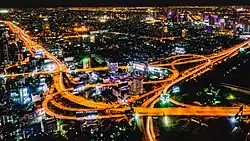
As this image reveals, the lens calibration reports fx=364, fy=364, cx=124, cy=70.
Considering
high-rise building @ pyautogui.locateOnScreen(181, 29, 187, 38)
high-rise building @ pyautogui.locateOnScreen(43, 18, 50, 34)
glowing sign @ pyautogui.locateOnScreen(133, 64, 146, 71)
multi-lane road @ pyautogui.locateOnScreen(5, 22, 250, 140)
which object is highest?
high-rise building @ pyautogui.locateOnScreen(43, 18, 50, 34)

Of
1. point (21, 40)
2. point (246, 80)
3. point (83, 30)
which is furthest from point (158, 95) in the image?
point (83, 30)

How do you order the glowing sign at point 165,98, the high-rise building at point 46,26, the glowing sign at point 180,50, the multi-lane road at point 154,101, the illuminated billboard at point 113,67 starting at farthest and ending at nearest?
the high-rise building at point 46,26 < the glowing sign at point 180,50 < the illuminated billboard at point 113,67 < the glowing sign at point 165,98 < the multi-lane road at point 154,101

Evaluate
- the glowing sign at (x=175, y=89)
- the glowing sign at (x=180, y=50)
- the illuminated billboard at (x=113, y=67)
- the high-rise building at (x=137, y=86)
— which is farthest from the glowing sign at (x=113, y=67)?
the glowing sign at (x=180, y=50)

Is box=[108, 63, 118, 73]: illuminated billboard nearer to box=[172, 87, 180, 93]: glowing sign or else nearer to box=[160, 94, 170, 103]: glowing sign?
box=[172, 87, 180, 93]: glowing sign

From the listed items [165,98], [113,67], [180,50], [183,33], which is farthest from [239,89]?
[183,33]

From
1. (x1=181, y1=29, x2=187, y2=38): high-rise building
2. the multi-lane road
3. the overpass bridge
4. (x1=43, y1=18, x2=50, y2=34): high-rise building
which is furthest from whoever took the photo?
(x1=43, y1=18, x2=50, y2=34): high-rise building

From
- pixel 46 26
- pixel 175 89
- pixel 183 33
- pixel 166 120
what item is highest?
pixel 46 26

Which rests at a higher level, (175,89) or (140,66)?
(140,66)

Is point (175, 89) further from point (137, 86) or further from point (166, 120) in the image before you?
point (166, 120)

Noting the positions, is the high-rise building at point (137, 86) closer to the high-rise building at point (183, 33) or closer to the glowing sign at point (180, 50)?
the glowing sign at point (180, 50)

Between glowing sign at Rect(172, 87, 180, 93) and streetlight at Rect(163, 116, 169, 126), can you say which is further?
glowing sign at Rect(172, 87, 180, 93)

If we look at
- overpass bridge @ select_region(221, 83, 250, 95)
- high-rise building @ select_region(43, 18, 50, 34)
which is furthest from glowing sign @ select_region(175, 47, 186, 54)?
high-rise building @ select_region(43, 18, 50, 34)
